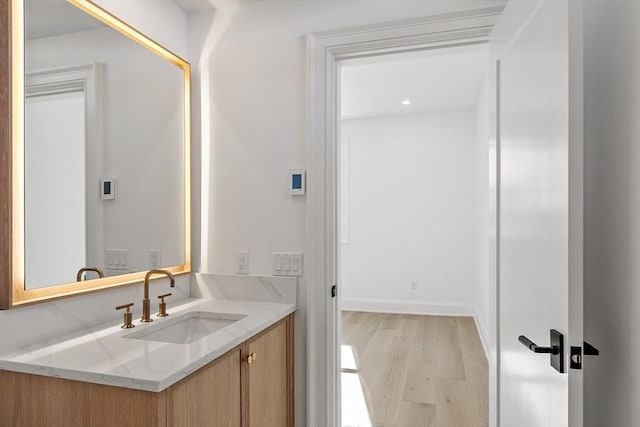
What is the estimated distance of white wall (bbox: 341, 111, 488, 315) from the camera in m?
4.95

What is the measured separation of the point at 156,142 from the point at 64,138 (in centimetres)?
50

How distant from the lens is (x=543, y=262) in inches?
45.7

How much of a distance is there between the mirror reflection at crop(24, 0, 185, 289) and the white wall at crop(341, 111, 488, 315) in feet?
11.4

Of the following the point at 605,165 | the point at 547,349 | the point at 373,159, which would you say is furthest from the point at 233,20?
the point at 373,159

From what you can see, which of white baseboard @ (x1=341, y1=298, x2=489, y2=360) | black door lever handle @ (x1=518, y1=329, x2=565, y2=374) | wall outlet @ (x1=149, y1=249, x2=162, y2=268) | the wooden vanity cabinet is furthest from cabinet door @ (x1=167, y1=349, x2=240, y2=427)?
white baseboard @ (x1=341, y1=298, x2=489, y2=360)

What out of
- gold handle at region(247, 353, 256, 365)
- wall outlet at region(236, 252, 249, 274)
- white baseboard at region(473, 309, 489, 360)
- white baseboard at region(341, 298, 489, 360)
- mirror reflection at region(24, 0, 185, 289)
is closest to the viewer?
mirror reflection at region(24, 0, 185, 289)

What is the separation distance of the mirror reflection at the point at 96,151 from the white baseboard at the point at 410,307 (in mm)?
3581

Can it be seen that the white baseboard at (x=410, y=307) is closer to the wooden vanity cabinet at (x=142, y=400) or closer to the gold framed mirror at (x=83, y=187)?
the gold framed mirror at (x=83, y=187)

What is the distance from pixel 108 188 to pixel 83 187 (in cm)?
13

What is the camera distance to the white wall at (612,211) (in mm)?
941

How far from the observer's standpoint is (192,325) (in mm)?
1829

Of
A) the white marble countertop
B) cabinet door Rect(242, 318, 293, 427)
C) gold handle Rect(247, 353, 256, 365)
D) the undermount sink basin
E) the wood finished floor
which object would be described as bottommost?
the wood finished floor

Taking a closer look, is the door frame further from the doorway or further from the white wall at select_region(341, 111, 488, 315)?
the white wall at select_region(341, 111, 488, 315)

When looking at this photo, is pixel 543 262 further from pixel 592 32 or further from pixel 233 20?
pixel 233 20
